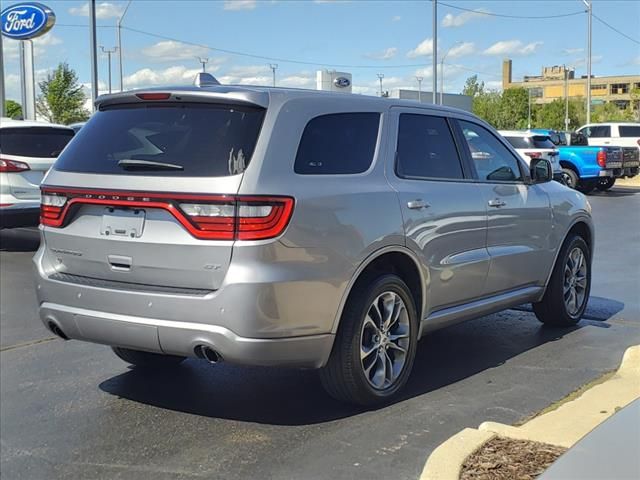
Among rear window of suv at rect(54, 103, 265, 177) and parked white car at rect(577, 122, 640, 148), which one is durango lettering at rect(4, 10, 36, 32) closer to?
parked white car at rect(577, 122, 640, 148)

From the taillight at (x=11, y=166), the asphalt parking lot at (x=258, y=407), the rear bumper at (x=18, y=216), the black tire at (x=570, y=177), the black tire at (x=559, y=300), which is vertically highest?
the taillight at (x=11, y=166)

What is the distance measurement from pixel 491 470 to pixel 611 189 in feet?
78.9

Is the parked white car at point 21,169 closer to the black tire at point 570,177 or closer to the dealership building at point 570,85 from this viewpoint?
the black tire at point 570,177

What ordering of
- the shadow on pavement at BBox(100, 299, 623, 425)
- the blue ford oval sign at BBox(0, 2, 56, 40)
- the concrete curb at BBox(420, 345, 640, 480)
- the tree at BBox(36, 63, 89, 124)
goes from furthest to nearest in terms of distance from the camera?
the tree at BBox(36, 63, 89, 124) → the blue ford oval sign at BBox(0, 2, 56, 40) → the shadow on pavement at BBox(100, 299, 623, 425) → the concrete curb at BBox(420, 345, 640, 480)

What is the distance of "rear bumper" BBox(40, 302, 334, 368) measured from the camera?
401 centimetres

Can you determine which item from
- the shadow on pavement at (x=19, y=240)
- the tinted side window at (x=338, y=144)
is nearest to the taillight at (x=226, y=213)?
the tinted side window at (x=338, y=144)

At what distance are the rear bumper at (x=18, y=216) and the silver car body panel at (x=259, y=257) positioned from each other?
621 cm

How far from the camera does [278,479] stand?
3752 millimetres

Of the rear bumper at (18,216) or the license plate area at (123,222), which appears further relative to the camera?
the rear bumper at (18,216)

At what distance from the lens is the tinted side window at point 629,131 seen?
28.6 meters

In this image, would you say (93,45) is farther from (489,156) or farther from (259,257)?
(259,257)

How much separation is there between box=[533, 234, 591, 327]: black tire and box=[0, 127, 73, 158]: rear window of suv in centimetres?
696

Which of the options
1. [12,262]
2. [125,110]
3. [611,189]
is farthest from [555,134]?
[125,110]

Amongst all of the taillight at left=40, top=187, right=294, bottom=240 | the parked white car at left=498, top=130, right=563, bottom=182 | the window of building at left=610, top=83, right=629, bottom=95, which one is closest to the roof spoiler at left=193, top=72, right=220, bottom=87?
the taillight at left=40, top=187, right=294, bottom=240
